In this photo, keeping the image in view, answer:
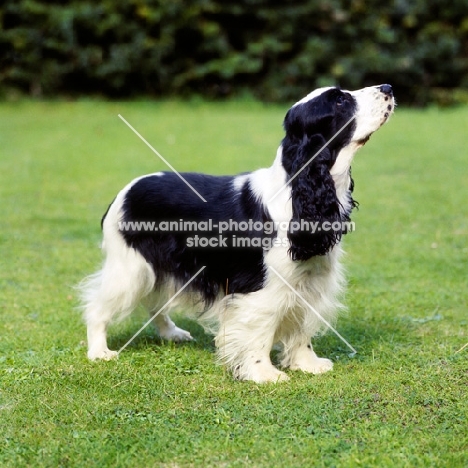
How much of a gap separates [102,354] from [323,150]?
79.3 inches

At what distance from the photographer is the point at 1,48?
661 inches

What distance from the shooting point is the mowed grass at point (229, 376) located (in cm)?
377

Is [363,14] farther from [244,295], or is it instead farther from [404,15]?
[244,295]

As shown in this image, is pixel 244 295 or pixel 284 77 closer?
pixel 244 295

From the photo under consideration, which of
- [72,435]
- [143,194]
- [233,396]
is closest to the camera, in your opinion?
[72,435]

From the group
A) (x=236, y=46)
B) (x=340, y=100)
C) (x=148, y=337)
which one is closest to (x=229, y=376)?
(x=148, y=337)

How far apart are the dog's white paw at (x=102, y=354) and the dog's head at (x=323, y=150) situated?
1459mm

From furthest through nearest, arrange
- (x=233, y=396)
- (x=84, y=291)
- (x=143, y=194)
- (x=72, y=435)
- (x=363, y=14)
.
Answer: (x=363, y=14), (x=84, y=291), (x=143, y=194), (x=233, y=396), (x=72, y=435)

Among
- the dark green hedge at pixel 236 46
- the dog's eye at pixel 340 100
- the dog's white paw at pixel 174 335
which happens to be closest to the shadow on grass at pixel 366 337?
the dog's white paw at pixel 174 335

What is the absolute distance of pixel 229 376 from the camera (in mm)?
4824

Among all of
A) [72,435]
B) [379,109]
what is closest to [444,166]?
[379,109]

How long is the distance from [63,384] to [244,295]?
A: 1222mm

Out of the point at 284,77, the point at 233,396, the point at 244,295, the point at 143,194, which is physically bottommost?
the point at 284,77

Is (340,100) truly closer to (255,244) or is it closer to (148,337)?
(255,244)
